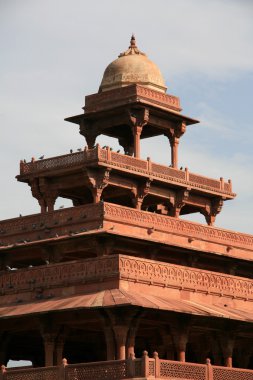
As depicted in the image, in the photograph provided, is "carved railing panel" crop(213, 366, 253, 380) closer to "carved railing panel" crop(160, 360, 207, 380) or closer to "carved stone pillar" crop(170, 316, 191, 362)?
"carved railing panel" crop(160, 360, 207, 380)

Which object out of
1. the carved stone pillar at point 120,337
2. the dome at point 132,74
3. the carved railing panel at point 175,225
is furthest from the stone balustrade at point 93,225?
the dome at point 132,74

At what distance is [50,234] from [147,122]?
7.96 m

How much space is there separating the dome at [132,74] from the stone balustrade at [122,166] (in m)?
4.22

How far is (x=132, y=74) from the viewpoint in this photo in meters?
70.1

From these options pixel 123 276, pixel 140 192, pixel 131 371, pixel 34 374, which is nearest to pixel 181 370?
pixel 131 371

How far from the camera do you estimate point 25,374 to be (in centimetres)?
5747

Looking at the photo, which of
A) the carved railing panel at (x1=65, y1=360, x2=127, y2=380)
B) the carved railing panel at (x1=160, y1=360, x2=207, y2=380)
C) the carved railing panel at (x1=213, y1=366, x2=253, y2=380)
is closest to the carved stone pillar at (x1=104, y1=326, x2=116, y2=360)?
the carved railing panel at (x1=65, y1=360, x2=127, y2=380)

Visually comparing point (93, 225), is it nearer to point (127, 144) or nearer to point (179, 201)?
point (179, 201)

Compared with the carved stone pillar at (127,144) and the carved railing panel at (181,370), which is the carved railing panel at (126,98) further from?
the carved railing panel at (181,370)

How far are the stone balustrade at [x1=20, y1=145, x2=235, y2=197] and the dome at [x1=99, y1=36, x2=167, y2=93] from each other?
4.22 meters

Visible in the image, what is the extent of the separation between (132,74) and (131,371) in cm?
1988

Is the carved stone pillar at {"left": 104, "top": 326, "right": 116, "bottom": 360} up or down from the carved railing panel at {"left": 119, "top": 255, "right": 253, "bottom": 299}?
down

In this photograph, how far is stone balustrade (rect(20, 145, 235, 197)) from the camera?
65812 millimetres

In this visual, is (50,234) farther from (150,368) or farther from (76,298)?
(150,368)
